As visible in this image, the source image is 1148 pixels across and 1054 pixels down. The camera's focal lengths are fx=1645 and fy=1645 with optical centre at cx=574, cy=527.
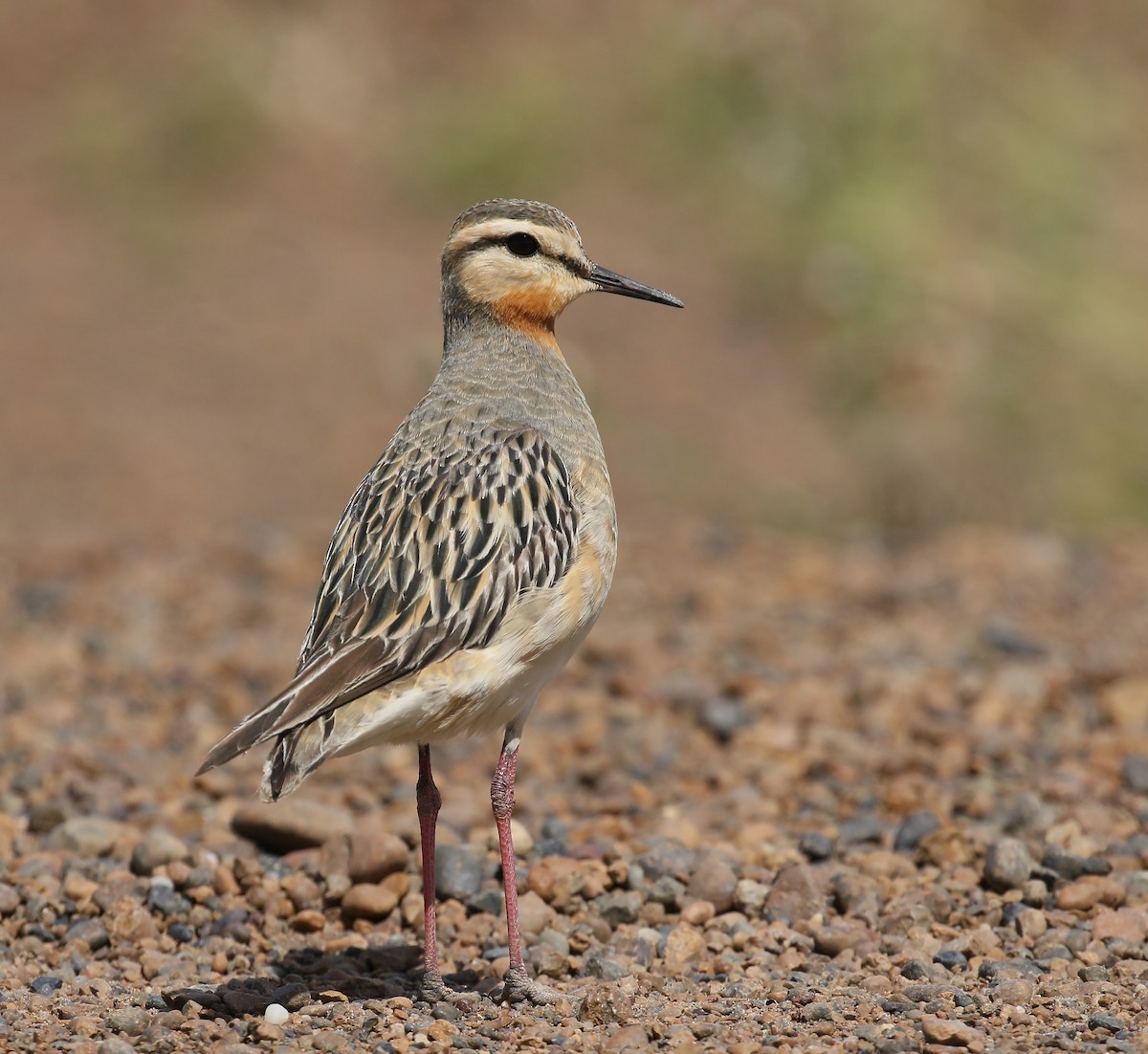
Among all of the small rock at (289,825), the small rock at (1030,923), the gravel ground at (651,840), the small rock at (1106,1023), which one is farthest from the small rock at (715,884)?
the small rock at (1106,1023)

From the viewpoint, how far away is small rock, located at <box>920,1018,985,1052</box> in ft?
19.3

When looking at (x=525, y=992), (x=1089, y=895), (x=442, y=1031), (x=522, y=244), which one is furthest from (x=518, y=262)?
(x=1089, y=895)

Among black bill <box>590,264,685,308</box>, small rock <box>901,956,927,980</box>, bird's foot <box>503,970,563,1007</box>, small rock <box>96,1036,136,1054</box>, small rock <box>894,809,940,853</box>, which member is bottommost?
small rock <box>96,1036,136,1054</box>

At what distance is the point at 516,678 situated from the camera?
6785mm

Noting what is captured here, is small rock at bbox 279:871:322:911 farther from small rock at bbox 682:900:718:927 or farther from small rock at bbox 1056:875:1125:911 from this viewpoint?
small rock at bbox 1056:875:1125:911

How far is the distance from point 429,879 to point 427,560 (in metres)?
1.41

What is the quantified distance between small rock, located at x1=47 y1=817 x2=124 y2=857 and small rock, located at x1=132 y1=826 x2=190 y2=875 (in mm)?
373

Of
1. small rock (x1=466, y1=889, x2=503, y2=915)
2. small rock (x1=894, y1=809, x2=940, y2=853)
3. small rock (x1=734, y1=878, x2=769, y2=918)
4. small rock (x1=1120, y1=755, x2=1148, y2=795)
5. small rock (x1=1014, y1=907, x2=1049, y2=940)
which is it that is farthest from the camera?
small rock (x1=1120, y1=755, x2=1148, y2=795)

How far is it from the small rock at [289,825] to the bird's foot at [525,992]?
1828mm

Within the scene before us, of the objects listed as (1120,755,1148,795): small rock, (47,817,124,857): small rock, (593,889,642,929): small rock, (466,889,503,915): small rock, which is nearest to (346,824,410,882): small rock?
(466,889,503,915): small rock

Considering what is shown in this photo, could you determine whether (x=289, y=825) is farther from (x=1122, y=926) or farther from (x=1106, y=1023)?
(x=1106, y=1023)

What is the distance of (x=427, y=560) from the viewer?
22.7 ft

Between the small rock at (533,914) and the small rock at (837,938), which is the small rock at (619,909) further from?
the small rock at (837,938)

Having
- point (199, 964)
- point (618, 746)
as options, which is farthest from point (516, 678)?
point (618, 746)
